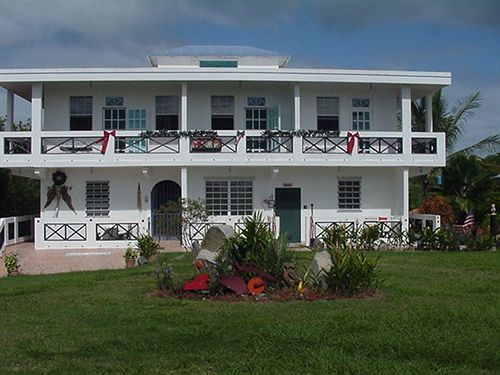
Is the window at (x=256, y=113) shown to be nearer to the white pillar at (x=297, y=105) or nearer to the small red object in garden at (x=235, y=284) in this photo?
the white pillar at (x=297, y=105)

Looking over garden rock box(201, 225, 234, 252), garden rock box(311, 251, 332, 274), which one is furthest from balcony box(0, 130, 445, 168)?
garden rock box(311, 251, 332, 274)

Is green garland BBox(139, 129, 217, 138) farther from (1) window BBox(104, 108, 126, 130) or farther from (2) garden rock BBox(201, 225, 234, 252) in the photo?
(2) garden rock BBox(201, 225, 234, 252)

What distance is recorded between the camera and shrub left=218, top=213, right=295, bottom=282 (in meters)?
11.8

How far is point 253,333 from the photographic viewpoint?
8312mm

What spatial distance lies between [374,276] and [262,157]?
12.4m

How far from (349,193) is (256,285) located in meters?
14.5

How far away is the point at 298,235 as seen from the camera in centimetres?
2486

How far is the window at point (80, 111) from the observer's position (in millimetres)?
25094

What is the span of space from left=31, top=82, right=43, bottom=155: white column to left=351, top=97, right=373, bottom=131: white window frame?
11.4 metres

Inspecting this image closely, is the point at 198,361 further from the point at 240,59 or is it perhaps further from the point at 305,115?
the point at 240,59

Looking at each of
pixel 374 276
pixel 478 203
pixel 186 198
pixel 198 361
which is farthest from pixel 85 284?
pixel 478 203

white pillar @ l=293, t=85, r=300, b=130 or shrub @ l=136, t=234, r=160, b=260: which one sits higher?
white pillar @ l=293, t=85, r=300, b=130

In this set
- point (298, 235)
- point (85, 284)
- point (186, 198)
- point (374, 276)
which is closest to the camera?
point (374, 276)

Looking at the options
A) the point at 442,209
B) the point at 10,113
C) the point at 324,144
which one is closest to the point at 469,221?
Answer: the point at 442,209
